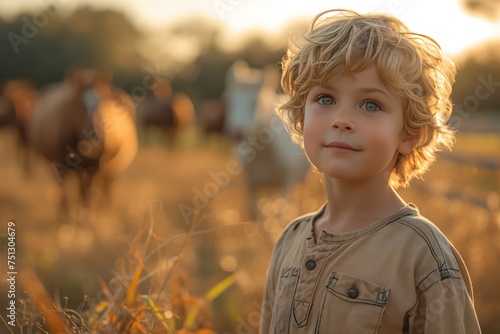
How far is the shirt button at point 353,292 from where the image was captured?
1.65 meters

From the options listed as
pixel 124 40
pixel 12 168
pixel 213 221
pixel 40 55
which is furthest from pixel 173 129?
pixel 124 40

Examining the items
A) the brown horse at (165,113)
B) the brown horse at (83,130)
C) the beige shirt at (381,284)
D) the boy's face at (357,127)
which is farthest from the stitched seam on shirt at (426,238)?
the brown horse at (165,113)

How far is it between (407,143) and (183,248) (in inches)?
32.8

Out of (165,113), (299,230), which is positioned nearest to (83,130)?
(299,230)

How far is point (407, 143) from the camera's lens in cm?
181

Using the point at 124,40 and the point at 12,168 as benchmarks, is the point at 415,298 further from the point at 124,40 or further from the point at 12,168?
the point at 124,40

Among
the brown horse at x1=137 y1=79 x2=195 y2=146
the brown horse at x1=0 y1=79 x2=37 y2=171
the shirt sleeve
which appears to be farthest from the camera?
the brown horse at x1=137 y1=79 x2=195 y2=146

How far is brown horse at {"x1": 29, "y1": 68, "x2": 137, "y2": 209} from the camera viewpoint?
8125 mm

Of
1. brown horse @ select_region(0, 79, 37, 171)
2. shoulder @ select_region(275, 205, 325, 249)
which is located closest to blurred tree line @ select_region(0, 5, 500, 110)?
brown horse @ select_region(0, 79, 37, 171)

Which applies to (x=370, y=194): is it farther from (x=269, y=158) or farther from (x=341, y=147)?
(x=269, y=158)

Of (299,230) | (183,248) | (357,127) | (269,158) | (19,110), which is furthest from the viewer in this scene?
(19,110)

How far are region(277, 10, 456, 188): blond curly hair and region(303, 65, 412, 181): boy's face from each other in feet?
0.10

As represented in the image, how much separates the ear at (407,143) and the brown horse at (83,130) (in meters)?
6.54

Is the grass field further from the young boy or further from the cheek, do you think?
the cheek
